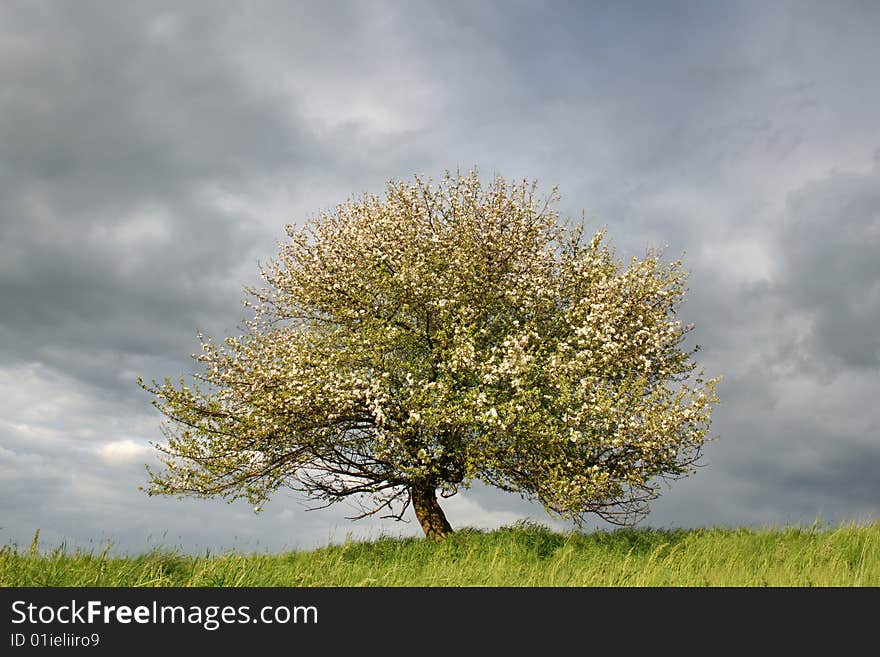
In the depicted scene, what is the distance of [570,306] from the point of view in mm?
23203

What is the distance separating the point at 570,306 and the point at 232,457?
1135cm

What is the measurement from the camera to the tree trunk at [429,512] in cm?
2352

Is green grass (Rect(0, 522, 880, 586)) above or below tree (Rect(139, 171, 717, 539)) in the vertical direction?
below

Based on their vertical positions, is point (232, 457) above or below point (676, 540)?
above

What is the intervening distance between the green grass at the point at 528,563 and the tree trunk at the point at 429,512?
4.86ft

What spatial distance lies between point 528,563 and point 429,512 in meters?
7.22

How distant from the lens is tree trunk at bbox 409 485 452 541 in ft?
77.2

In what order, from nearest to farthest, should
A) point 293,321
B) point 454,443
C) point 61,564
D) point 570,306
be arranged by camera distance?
point 61,564 < point 454,443 < point 570,306 < point 293,321

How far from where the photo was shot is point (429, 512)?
23797 mm

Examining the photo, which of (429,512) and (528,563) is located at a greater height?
(429,512)

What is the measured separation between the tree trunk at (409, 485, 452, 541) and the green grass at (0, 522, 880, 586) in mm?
1482
